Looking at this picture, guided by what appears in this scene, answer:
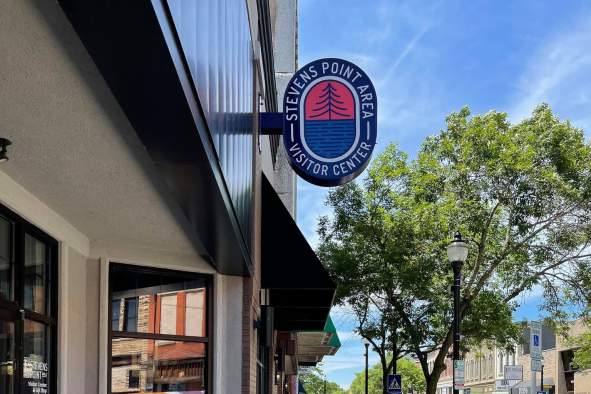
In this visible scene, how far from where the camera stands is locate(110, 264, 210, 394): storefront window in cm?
745

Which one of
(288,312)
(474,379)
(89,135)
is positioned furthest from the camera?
(474,379)

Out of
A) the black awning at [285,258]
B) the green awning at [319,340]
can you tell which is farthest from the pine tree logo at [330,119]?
the green awning at [319,340]

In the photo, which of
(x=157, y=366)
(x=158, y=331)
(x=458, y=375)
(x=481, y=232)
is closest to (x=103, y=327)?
(x=158, y=331)

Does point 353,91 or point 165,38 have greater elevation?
point 353,91

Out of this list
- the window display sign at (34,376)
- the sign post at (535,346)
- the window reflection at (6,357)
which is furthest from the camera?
the sign post at (535,346)

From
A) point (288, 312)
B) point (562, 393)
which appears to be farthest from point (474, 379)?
point (288, 312)

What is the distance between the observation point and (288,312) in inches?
512

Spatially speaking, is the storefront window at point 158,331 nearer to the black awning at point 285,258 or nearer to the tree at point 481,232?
the black awning at point 285,258

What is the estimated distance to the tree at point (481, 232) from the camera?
65.4 ft

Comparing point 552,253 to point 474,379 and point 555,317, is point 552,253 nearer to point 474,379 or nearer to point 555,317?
point 555,317

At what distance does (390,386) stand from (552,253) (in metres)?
6.54

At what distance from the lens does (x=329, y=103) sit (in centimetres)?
783

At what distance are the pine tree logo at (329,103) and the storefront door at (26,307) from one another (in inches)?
125

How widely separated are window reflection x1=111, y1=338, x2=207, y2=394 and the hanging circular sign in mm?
2436
